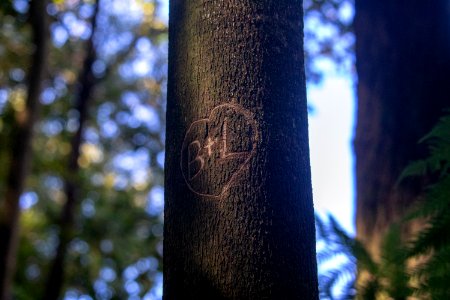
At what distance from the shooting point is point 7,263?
7109 mm

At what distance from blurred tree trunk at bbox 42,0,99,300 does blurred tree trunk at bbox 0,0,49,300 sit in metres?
3.16

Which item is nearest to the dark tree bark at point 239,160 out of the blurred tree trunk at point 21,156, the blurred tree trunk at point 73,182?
the blurred tree trunk at point 21,156

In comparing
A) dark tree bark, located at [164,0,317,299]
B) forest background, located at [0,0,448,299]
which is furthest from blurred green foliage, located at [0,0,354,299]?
dark tree bark, located at [164,0,317,299]

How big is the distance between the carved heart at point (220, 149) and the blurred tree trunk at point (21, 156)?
6000 millimetres

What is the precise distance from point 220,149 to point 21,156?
21.3 feet

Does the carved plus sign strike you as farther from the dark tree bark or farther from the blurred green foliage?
the blurred green foliage

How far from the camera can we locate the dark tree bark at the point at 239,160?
4.84 feet

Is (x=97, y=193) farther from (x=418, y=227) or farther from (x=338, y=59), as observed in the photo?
(x=418, y=227)

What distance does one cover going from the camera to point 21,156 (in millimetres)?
7613

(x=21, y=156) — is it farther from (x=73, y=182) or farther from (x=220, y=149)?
(x=220, y=149)

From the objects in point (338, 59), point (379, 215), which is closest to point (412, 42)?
point (379, 215)

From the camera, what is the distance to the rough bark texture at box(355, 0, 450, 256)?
4.41 meters

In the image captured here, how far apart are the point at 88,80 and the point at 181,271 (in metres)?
12.9

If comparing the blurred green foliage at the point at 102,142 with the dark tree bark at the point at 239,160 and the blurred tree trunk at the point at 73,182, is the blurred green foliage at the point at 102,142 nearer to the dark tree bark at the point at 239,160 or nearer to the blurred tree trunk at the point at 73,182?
the blurred tree trunk at the point at 73,182
